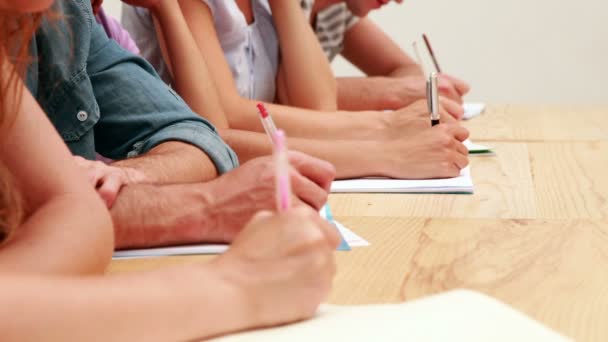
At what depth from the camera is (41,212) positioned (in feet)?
2.69

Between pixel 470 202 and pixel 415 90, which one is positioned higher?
pixel 470 202

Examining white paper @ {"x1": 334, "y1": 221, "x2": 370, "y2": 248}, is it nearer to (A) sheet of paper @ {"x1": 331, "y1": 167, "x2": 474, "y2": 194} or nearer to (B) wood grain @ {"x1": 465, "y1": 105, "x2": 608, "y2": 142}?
(A) sheet of paper @ {"x1": 331, "y1": 167, "x2": 474, "y2": 194}

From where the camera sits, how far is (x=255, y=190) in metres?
1.03

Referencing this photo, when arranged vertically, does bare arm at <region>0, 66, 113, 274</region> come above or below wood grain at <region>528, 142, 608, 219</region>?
above

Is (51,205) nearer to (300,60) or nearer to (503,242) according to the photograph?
(503,242)

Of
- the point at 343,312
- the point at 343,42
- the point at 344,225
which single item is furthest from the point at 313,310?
the point at 343,42

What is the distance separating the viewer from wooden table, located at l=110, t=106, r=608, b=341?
80cm

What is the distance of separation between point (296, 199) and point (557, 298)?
32cm

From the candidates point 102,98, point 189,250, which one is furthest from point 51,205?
point 102,98

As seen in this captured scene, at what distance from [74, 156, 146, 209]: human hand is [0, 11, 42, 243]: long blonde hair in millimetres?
127

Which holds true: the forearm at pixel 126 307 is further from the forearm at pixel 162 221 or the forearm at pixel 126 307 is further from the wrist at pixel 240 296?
the forearm at pixel 162 221

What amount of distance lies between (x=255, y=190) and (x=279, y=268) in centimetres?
36

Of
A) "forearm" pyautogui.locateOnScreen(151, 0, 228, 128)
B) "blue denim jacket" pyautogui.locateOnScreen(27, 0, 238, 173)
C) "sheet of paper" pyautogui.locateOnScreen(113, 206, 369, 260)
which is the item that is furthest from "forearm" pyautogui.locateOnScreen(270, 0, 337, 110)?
"sheet of paper" pyautogui.locateOnScreen(113, 206, 369, 260)

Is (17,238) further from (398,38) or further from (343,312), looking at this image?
(398,38)
